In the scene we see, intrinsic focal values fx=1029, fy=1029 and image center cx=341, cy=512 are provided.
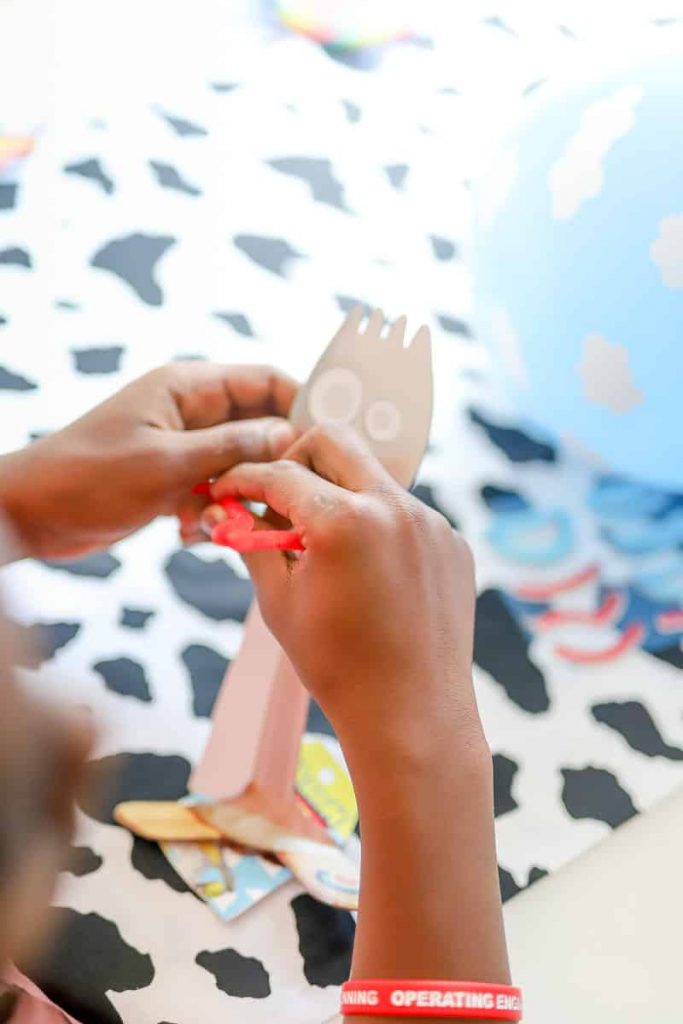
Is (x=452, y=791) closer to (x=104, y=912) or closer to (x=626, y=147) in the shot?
(x=104, y=912)

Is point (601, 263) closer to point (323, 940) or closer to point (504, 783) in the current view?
point (504, 783)

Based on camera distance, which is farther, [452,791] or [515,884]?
[515,884]

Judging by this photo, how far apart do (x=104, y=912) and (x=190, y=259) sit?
727mm

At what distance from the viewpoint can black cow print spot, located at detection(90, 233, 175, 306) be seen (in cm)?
112

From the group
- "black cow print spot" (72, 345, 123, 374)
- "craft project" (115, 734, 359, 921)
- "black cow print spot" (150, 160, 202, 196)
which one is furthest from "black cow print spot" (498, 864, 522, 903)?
"black cow print spot" (150, 160, 202, 196)

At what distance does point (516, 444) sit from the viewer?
107 cm

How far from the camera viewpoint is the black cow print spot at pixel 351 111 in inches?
53.6

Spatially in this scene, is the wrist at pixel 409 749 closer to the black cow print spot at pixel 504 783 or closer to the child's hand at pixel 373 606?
the child's hand at pixel 373 606

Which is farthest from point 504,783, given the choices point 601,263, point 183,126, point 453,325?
point 183,126

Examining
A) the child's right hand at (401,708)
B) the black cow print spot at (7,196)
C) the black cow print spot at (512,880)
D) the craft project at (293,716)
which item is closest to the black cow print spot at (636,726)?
the black cow print spot at (512,880)

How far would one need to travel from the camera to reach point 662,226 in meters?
0.80

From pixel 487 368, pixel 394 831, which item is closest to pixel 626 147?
pixel 487 368

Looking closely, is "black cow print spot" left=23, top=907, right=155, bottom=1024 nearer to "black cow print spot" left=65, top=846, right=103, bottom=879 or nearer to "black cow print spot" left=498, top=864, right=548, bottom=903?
"black cow print spot" left=65, top=846, right=103, bottom=879

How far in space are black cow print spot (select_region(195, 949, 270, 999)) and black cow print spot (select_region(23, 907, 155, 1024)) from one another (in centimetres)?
4
